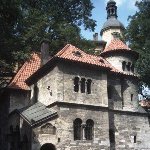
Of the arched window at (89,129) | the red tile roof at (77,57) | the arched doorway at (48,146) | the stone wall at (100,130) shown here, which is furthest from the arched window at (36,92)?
the arched window at (89,129)

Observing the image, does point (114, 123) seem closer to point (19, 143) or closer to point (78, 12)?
point (19, 143)

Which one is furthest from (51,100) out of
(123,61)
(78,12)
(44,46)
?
(78,12)

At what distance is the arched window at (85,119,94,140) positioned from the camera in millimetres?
26875

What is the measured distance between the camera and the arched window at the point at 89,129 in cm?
2688

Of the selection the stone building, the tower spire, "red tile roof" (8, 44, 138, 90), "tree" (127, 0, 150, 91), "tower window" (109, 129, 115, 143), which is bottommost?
"tower window" (109, 129, 115, 143)

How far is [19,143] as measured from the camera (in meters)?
27.7

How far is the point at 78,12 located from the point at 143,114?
56.8 feet

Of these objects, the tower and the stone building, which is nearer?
the stone building

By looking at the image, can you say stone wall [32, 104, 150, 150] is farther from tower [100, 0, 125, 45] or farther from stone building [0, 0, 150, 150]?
tower [100, 0, 125, 45]

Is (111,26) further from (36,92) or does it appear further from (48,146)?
(48,146)

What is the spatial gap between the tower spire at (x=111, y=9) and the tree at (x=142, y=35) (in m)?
22.9

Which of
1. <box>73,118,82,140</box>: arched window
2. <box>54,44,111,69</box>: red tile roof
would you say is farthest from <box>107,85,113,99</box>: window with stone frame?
<box>73,118,82,140</box>: arched window

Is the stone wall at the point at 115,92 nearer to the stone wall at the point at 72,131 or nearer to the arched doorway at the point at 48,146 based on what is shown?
the stone wall at the point at 72,131

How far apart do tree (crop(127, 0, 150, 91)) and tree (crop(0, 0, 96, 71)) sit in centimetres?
537
